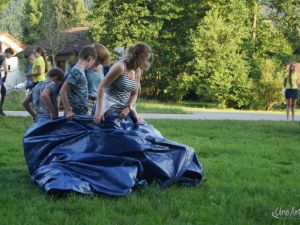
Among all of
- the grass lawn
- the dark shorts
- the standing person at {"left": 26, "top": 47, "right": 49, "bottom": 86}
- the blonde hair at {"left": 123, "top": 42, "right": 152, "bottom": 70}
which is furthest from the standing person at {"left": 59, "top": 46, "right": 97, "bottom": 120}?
the dark shorts

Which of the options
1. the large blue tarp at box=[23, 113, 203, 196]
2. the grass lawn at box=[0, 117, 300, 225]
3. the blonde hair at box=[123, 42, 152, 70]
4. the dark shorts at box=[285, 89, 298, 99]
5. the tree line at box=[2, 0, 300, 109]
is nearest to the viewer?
the grass lawn at box=[0, 117, 300, 225]

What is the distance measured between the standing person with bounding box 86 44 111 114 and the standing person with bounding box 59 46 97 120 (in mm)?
247

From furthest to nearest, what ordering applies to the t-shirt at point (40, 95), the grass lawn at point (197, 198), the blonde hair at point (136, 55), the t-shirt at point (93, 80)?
the t-shirt at point (93, 80) → the t-shirt at point (40, 95) → the blonde hair at point (136, 55) → the grass lawn at point (197, 198)

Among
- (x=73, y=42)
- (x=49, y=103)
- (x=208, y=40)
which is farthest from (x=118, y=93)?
(x=73, y=42)

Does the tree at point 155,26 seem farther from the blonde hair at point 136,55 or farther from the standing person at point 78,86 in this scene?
the blonde hair at point 136,55

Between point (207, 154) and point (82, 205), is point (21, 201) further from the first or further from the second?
point (207, 154)

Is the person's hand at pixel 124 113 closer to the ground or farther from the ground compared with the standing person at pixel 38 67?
closer to the ground

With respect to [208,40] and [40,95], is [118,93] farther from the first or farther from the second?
[208,40]

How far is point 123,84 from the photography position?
6.20 m

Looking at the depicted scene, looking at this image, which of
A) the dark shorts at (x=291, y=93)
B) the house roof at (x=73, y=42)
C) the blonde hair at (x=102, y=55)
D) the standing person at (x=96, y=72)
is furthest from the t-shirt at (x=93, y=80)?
the house roof at (x=73, y=42)

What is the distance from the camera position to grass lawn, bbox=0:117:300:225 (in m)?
4.54

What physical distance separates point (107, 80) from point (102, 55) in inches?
53.9

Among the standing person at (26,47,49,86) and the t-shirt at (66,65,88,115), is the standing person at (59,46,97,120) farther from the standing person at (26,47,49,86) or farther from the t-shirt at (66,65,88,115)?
the standing person at (26,47,49,86)

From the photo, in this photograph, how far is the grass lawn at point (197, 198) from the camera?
4.54 metres
